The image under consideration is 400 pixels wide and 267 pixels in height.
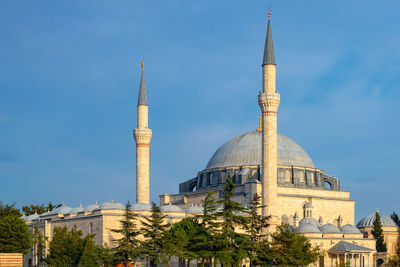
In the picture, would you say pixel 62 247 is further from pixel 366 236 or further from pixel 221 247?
pixel 366 236

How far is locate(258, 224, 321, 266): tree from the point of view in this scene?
39.9 meters

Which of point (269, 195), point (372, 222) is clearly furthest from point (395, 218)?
point (269, 195)

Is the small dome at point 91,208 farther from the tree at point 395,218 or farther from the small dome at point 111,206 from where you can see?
the tree at point 395,218

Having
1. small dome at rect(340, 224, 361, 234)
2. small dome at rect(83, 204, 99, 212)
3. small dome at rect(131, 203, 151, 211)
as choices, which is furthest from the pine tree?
small dome at rect(340, 224, 361, 234)

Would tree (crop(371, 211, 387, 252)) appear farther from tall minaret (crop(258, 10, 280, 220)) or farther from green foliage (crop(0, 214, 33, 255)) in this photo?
green foliage (crop(0, 214, 33, 255))

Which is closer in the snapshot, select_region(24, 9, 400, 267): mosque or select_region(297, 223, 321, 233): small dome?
select_region(24, 9, 400, 267): mosque

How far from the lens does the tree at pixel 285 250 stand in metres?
39.9

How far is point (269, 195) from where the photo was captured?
4506 cm

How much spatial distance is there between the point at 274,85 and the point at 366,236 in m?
15.4

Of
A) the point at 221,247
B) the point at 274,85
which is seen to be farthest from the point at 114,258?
the point at 274,85

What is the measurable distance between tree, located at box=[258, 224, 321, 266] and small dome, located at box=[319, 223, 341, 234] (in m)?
6.13

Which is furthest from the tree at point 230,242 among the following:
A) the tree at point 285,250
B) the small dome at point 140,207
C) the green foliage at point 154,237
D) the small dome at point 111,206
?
the small dome at point 111,206

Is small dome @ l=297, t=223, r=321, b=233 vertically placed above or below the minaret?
below

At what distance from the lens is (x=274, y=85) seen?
152 feet
